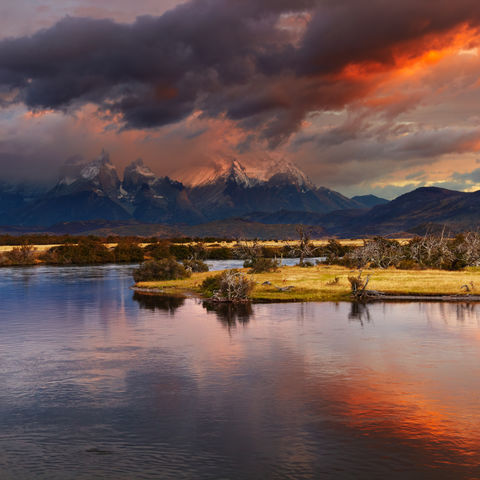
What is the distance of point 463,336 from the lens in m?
49.2

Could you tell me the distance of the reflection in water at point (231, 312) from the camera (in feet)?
192

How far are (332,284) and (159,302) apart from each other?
80.2ft

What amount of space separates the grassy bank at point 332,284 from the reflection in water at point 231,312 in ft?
14.6

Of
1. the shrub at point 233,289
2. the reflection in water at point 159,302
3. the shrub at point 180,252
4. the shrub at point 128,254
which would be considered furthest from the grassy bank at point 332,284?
the shrub at point 128,254

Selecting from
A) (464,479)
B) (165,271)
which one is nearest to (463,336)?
(464,479)

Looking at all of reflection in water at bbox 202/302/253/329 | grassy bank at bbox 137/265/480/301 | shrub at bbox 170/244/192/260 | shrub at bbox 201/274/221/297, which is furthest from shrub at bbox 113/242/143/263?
reflection in water at bbox 202/302/253/329

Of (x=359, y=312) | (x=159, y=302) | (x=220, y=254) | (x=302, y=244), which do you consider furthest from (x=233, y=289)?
(x=220, y=254)

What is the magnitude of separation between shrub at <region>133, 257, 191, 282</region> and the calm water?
1542 inches

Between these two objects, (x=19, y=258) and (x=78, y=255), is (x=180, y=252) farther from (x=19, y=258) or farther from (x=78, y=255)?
(x=19, y=258)

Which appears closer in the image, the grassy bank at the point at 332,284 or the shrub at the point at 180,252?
the grassy bank at the point at 332,284

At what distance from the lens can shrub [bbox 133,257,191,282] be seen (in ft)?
327

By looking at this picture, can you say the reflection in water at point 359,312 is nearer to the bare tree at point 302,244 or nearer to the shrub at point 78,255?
the bare tree at point 302,244

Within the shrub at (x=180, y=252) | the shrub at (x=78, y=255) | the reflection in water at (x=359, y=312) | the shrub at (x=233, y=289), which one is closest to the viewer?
the reflection in water at (x=359, y=312)

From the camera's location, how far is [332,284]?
82812 mm
